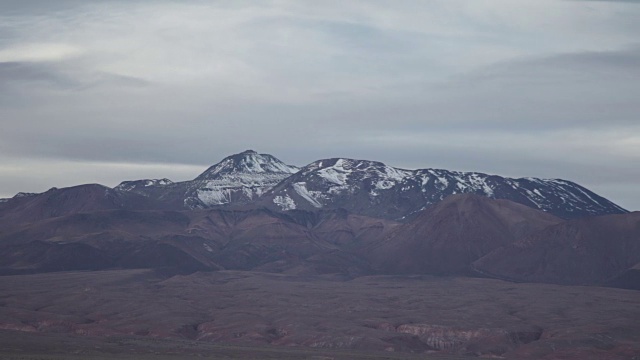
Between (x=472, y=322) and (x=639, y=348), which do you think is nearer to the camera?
(x=639, y=348)

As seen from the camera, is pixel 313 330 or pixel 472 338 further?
pixel 313 330

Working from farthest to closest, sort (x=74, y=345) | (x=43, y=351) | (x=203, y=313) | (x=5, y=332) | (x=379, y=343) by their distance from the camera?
(x=203, y=313) → (x=379, y=343) → (x=5, y=332) → (x=74, y=345) → (x=43, y=351)

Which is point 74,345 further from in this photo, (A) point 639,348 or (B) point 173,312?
(A) point 639,348

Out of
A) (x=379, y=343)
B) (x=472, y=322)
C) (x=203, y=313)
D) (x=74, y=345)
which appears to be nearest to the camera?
(x=74, y=345)

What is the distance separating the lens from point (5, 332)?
147375 mm

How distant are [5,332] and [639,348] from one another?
7931 cm

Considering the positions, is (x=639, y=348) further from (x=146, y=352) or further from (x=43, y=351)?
(x=43, y=351)

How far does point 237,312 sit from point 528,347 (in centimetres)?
5094

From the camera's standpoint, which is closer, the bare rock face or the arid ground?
the arid ground

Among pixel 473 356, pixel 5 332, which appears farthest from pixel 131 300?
pixel 473 356

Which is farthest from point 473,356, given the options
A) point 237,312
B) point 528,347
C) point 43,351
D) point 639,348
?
point 43,351

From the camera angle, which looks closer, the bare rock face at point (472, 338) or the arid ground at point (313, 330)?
the arid ground at point (313, 330)

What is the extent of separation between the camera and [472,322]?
176 metres

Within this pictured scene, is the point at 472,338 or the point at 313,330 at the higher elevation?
Result: the point at 313,330
